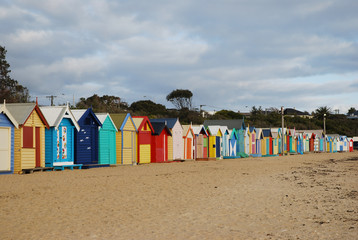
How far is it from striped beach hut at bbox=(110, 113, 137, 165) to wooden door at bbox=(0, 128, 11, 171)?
881 centimetres

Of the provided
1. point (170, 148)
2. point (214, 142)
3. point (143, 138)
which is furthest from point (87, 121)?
point (214, 142)

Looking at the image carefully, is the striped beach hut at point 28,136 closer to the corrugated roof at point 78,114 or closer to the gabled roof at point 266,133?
the corrugated roof at point 78,114

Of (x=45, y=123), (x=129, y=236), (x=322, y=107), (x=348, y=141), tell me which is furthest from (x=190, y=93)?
(x=129, y=236)

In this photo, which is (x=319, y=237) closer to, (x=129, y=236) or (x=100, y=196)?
(x=129, y=236)

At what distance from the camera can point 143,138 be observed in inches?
1228

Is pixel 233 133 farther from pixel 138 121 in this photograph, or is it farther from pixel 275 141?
pixel 138 121

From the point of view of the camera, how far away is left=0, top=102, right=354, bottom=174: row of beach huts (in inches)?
810

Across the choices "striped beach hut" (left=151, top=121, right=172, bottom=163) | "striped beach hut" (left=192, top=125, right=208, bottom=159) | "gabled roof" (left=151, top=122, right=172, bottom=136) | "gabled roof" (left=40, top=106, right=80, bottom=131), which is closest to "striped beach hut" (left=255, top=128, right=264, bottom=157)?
"striped beach hut" (left=192, top=125, right=208, bottom=159)

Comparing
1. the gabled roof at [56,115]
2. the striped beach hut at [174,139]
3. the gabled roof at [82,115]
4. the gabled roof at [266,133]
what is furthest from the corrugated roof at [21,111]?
the gabled roof at [266,133]

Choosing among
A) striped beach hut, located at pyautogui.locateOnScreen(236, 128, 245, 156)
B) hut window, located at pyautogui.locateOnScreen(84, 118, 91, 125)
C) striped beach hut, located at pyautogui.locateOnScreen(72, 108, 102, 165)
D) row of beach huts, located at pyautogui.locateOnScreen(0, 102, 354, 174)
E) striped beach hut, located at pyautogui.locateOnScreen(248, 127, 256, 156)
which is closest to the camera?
row of beach huts, located at pyautogui.locateOnScreen(0, 102, 354, 174)

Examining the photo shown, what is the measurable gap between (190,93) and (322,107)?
55514 millimetres

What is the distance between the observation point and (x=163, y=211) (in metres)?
10.0

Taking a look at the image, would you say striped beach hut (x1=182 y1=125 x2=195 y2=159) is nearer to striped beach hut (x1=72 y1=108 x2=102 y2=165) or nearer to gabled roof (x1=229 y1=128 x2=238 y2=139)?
gabled roof (x1=229 y1=128 x2=238 y2=139)

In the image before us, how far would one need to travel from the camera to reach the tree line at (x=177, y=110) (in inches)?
2351
